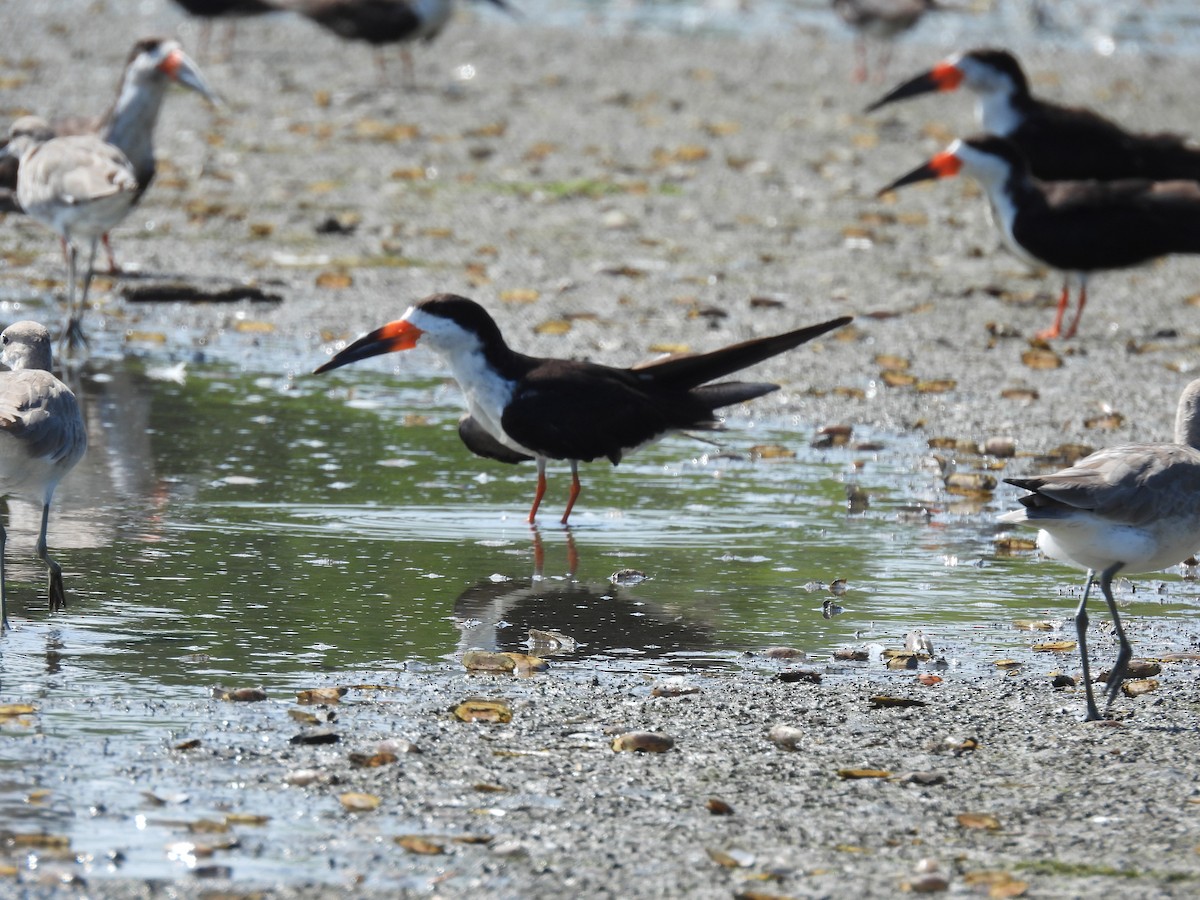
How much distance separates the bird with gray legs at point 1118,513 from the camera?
15.9 ft

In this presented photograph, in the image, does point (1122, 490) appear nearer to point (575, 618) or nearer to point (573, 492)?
point (575, 618)

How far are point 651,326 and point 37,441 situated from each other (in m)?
4.94

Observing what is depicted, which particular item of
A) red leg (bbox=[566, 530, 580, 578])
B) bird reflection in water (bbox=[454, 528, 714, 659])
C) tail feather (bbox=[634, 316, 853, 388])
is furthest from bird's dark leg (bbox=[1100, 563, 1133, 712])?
tail feather (bbox=[634, 316, 853, 388])

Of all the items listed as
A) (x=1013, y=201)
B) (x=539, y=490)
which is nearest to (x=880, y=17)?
(x=1013, y=201)

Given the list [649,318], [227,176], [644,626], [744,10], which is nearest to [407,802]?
[644,626]

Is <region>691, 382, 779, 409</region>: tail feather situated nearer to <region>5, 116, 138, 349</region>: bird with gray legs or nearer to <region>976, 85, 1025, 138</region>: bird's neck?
<region>5, 116, 138, 349</region>: bird with gray legs

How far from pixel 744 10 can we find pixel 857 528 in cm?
1681

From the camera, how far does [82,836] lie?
3.83 metres

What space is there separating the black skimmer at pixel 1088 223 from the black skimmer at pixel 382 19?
796 centimetres

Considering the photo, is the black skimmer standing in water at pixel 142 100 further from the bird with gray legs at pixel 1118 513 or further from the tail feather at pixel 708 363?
the bird with gray legs at pixel 1118 513

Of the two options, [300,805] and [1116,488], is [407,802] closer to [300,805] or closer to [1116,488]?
[300,805]

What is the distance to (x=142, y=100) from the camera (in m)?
10.9

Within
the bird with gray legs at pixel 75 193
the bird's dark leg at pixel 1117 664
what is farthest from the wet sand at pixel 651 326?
the bird with gray legs at pixel 75 193

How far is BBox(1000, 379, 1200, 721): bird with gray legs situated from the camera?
4.84m
